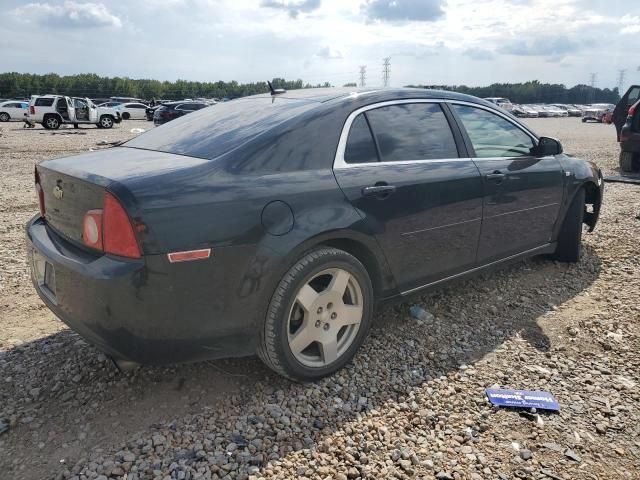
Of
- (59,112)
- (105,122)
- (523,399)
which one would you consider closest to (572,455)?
(523,399)

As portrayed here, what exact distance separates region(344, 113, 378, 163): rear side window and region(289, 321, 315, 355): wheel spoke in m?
0.99

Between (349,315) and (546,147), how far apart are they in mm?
2497

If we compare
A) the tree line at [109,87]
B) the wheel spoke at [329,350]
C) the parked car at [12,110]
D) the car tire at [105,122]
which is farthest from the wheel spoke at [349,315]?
the tree line at [109,87]

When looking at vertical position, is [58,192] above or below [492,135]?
below

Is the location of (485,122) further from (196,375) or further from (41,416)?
(41,416)

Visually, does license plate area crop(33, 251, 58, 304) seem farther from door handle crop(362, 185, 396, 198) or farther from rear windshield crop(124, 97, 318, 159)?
door handle crop(362, 185, 396, 198)

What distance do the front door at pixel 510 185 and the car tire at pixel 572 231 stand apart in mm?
273

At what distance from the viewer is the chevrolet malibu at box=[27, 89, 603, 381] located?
7.73 feet

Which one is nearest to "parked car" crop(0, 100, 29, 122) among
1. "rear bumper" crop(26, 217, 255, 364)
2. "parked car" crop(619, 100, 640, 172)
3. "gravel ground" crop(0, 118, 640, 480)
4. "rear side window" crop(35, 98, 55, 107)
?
"rear side window" crop(35, 98, 55, 107)

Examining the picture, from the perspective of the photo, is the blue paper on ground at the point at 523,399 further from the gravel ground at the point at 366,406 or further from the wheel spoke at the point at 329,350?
the wheel spoke at the point at 329,350

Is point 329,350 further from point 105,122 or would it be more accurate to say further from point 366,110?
point 105,122

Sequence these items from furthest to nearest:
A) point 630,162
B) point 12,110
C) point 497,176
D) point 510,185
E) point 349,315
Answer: point 12,110 → point 630,162 → point 510,185 → point 497,176 → point 349,315

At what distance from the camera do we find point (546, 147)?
4.32 metres

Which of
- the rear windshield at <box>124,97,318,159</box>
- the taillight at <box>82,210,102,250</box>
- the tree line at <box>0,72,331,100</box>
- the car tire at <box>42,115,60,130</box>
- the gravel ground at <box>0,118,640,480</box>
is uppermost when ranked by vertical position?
the tree line at <box>0,72,331,100</box>
